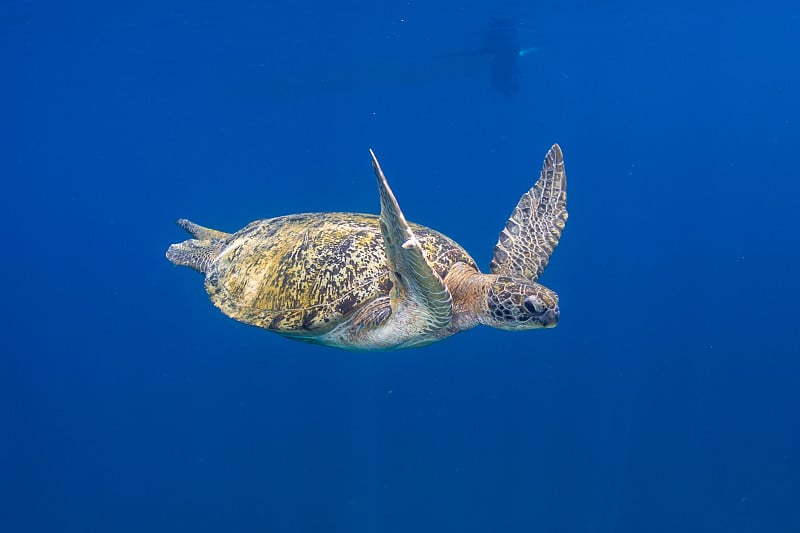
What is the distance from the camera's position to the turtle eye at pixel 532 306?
2.94m

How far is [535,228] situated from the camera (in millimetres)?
4082

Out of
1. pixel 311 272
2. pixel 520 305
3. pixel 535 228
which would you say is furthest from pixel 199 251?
pixel 520 305

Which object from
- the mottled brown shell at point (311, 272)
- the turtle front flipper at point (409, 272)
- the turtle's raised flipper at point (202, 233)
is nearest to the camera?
the turtle front flipper at point (409, 272)

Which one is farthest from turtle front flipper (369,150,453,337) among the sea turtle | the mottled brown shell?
the mottled brown shell

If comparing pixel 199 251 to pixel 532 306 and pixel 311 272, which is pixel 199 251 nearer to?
pixel 311 272

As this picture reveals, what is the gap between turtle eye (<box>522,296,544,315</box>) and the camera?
2.94 m

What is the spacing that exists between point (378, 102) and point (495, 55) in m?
8.55

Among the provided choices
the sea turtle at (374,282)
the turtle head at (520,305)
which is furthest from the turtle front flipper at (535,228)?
the turtle head at (520,305)

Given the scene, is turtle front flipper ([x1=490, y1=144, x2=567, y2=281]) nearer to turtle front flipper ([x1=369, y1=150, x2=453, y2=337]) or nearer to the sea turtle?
the sea turtle

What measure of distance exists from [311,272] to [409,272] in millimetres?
1389

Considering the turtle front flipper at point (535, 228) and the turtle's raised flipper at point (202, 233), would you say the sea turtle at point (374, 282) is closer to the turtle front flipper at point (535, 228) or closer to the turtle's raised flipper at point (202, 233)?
the turtle front flipper at point (535, 228)

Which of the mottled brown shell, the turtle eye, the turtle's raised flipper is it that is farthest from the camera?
the turtle's raised flipper

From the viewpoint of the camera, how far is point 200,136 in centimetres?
3419

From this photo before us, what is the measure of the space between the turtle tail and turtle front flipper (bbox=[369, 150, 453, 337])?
2735 millimetres
